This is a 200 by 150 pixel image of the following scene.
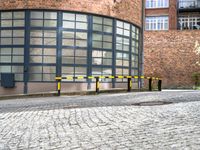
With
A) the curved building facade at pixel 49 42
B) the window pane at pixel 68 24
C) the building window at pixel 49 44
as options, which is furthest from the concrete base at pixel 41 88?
the window pane at pixel 68 24

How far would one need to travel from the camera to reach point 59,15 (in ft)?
62.8

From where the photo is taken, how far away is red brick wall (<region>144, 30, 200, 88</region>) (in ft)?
122

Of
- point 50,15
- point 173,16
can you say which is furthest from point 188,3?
point 50,15

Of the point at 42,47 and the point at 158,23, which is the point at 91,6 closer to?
the point at 42,47

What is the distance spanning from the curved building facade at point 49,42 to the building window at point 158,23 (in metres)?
27.1

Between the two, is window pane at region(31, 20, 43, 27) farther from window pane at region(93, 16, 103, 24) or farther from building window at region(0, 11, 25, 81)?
window pane at region(93, 16, 103, 24)

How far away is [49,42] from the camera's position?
1900 cm

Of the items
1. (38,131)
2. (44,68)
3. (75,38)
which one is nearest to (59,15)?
(75,38)

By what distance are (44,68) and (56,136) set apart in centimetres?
1283

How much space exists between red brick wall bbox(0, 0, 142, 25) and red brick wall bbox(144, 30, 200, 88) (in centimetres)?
1588

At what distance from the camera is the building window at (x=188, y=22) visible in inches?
1773

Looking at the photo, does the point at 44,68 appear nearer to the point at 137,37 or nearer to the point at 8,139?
the point at 137,37

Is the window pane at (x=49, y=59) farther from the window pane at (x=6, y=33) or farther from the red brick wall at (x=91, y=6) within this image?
the red brick wall at (x=91, y=6)

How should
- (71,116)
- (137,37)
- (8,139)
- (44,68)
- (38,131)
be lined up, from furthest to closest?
(137,37) < (44,68) < (71,116) < (38,131) < (8,139)
